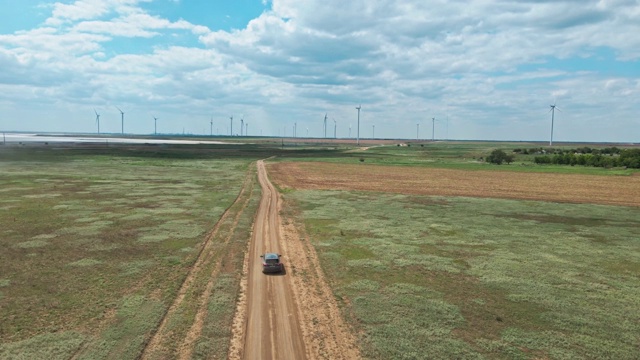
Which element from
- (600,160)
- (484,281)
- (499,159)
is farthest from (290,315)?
(600,160)

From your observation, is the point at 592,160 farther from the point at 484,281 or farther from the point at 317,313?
the point at 317,313

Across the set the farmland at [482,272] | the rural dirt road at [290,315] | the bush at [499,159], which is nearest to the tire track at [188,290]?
the rural dirt road at [290,315]

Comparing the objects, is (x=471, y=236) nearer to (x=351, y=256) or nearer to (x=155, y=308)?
(x=351, y=256)

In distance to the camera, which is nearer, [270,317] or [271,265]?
[270,317]

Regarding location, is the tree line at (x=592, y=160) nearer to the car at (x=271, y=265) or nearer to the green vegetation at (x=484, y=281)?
the green vegetation at (x=484, y=281)

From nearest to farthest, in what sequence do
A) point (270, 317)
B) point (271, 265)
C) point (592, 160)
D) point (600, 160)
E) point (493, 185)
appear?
point (270, 317) < point (271, 265) < point (493, 185) < point (600, 160) < point (592, 160)
